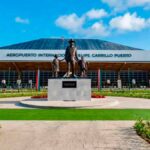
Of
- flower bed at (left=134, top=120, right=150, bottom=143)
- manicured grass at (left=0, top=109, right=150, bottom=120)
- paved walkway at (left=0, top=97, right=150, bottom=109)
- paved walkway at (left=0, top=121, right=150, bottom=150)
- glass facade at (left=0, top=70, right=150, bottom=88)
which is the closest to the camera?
paved walkway at (left=0, top=121, right=150, bottom=150)

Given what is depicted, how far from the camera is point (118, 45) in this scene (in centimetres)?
6188

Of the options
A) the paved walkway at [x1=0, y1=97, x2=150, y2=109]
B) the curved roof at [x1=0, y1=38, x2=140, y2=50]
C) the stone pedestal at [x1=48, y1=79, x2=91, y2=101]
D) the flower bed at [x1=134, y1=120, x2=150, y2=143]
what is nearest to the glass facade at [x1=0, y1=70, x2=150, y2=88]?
the curved roof at [x1=0, y1=38, x2=140, y2=50]

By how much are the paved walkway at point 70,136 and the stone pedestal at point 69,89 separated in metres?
8.47

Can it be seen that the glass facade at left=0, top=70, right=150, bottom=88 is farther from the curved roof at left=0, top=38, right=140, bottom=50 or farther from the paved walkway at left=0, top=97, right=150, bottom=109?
the paved walkway at left=0, top=97, right=150, bottom=109

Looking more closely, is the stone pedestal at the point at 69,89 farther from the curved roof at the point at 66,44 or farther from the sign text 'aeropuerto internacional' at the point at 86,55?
the curved roof at the point at 66,44

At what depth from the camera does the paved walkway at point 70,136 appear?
598 cm

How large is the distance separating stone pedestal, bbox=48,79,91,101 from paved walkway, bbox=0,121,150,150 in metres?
8.47

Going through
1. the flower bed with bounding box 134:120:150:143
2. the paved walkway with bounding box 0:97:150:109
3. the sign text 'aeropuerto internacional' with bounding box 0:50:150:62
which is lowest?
the flower bed with bounding box 134:120:150:143

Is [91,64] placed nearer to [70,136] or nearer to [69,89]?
[69,89]

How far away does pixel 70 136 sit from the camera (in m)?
7.04

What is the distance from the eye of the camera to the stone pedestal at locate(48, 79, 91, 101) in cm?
1767

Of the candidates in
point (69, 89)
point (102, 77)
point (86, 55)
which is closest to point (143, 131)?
point (69, 89)

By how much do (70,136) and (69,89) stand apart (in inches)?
424

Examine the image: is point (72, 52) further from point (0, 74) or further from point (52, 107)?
point (0, 74)
